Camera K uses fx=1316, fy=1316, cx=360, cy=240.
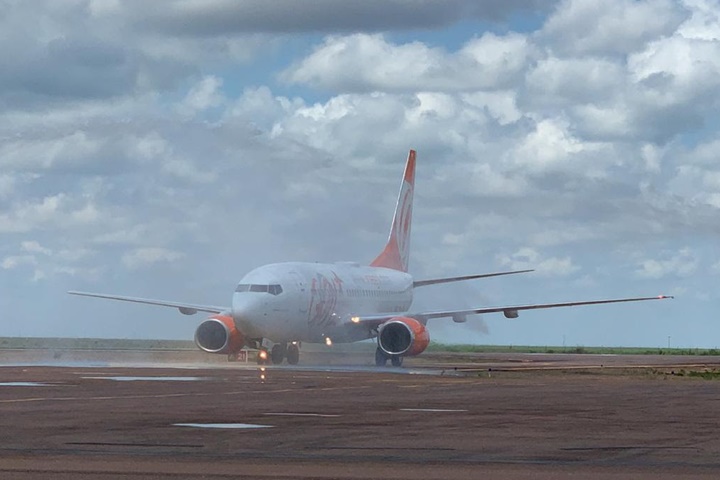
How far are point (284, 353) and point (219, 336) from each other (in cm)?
325

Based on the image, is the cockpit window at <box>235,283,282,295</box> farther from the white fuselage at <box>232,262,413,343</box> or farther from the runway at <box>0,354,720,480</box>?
the runway at <box>0,354,720,480</box>

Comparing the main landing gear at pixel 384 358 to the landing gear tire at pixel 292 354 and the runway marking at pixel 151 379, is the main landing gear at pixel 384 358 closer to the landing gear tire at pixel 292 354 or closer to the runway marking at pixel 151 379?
the landing gear tire at pixel 292 354

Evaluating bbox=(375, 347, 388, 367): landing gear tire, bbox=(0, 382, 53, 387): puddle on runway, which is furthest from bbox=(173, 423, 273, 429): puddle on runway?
bbox=(375, 347, 388, 367): landing gear tire

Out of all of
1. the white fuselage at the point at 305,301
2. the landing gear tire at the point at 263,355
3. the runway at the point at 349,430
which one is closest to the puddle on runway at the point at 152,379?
the runway at the point at 349,430

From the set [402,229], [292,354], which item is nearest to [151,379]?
[292,354]

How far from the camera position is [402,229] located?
264ft

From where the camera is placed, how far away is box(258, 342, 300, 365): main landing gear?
60250 millimetres

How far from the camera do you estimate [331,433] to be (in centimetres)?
1955

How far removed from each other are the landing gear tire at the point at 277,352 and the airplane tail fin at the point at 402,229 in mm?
17921

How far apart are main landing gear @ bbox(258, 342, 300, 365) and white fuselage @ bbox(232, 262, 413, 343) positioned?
2.88 ft

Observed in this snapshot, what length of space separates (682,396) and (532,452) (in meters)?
16.5

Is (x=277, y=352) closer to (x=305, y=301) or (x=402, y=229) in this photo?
(x=305, y=301)

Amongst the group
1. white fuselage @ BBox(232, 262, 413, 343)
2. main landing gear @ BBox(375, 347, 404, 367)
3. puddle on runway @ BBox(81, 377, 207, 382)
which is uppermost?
white fuselage @ BBox(232, 262, 413, 343)

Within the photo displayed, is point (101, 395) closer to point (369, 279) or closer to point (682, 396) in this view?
point (682, 396)
